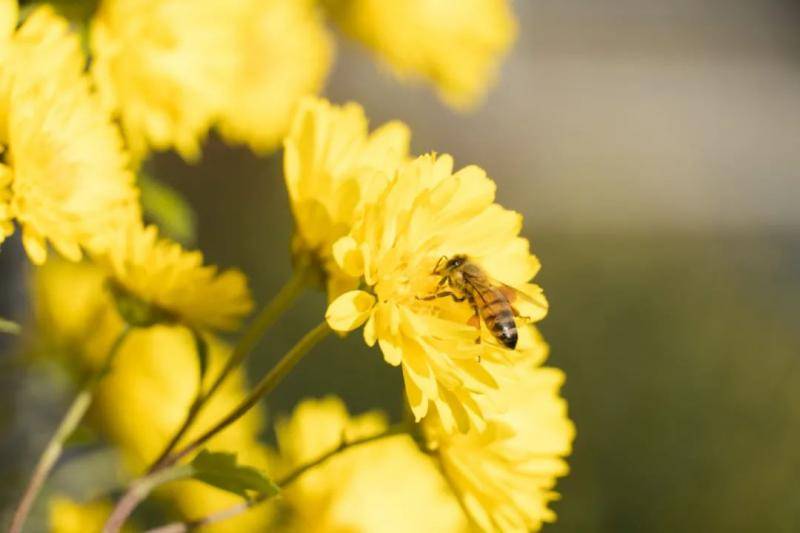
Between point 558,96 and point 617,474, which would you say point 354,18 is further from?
point 558,96

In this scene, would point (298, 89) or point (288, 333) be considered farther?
point (288, 333)

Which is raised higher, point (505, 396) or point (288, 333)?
point (505, 396)

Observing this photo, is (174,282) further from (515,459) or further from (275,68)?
(275,68)

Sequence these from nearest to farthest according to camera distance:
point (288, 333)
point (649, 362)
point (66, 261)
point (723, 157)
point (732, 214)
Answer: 1. point (66, 261)
2. point (649, 362)
3. point (288, 333)
4. point (732, 214)
5. point (723, 157)

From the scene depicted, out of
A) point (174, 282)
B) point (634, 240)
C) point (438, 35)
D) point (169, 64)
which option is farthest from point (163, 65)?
point (634, 240)

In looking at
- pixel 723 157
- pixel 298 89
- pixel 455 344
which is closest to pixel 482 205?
pixel 455 344

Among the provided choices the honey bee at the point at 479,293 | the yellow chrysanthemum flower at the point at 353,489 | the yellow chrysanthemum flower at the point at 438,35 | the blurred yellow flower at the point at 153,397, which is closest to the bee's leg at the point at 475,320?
the honey bee at the point at 479,293
